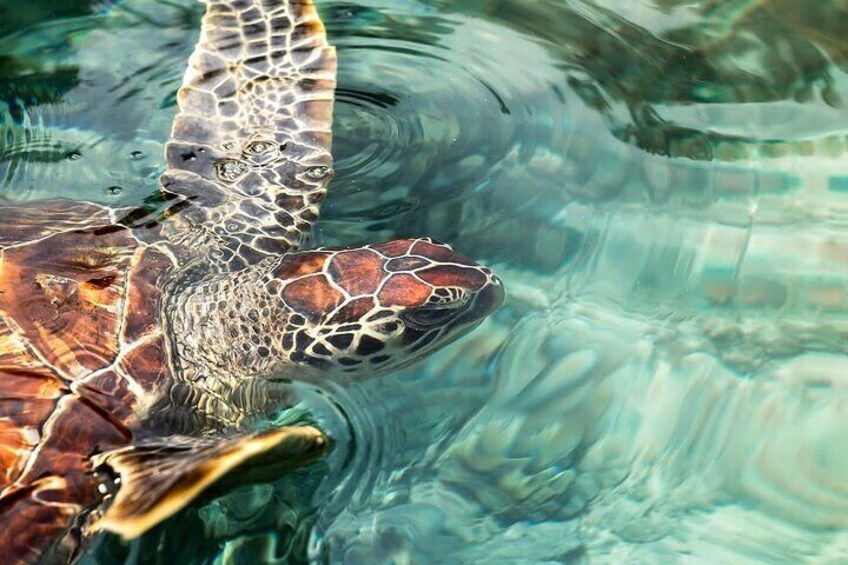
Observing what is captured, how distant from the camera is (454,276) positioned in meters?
2.96

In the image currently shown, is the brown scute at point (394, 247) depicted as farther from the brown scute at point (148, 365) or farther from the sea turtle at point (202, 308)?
the brown scute at point (148, 365)

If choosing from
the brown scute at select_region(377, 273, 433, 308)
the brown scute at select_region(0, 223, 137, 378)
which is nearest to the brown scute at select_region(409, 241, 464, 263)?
the brown scute at select_region(377, 273, 433, 308)

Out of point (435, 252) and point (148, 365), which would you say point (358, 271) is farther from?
point (148, 365)

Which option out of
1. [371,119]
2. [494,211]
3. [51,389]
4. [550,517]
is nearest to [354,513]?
[550,517]

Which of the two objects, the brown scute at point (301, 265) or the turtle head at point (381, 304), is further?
the brown scute at point (301, 265)

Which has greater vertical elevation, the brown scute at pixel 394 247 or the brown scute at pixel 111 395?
the brown scute at pixel 394 247

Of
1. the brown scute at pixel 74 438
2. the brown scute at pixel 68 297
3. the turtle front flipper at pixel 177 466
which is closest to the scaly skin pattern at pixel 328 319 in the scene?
the brown scute at pixel 68 297

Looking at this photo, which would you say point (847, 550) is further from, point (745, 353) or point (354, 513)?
point (354, 513)

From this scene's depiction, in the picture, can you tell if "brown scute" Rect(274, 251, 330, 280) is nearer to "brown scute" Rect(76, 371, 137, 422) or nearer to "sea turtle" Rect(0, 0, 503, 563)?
"sea turtle" Rect(0, 0, 503, 563)

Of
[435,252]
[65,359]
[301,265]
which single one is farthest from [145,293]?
[435,252]

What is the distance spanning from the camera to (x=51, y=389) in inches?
100

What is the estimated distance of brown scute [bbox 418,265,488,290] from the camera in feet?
9.67

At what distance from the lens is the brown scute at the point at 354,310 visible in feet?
9.66

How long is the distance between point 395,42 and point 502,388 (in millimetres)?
1713
